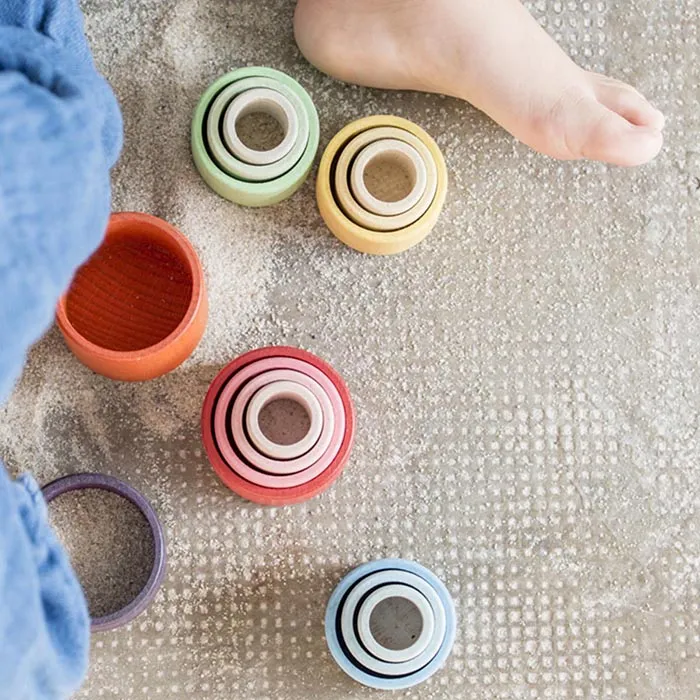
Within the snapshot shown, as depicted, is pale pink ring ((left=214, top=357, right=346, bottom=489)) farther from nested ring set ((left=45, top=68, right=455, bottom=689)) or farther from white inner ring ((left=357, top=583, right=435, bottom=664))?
white inner ring ((left=357, top=583, right=435, bottom=664))

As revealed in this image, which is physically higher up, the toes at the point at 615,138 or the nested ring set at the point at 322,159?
the toes at the point at 615,138

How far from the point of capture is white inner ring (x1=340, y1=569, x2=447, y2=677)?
0.81m

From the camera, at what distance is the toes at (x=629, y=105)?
867 mm

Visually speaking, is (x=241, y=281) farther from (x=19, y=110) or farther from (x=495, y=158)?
(x=19, y=110)

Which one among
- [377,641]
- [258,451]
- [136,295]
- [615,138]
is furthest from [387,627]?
[615,138]

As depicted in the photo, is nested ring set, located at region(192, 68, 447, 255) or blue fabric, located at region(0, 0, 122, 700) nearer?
blue fabric, located at region(0, 0, 122, 700)

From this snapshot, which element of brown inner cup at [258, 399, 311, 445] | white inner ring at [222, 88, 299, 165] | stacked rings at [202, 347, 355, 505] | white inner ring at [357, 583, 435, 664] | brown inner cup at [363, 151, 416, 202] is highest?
white inner ring at [222, 88, 299, 165]

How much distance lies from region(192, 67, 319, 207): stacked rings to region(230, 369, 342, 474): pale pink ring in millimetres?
174

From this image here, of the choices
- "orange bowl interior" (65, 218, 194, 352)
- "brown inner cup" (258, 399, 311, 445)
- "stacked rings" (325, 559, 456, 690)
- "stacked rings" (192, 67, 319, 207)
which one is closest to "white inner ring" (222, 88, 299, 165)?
"stacked rings" (192, 67, 319, 207)

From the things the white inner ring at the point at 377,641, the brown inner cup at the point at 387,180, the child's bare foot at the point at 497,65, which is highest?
the child's bare foot at the point at 497,65

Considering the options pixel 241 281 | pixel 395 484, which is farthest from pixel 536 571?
pixel 241 281

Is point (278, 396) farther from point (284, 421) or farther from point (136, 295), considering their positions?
point (136, 295)

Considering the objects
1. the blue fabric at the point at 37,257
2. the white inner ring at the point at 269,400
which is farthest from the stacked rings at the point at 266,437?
the blue fabric at the point at 37,257

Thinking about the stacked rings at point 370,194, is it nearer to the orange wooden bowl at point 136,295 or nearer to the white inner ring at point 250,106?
the white inner ring at point 250,106
